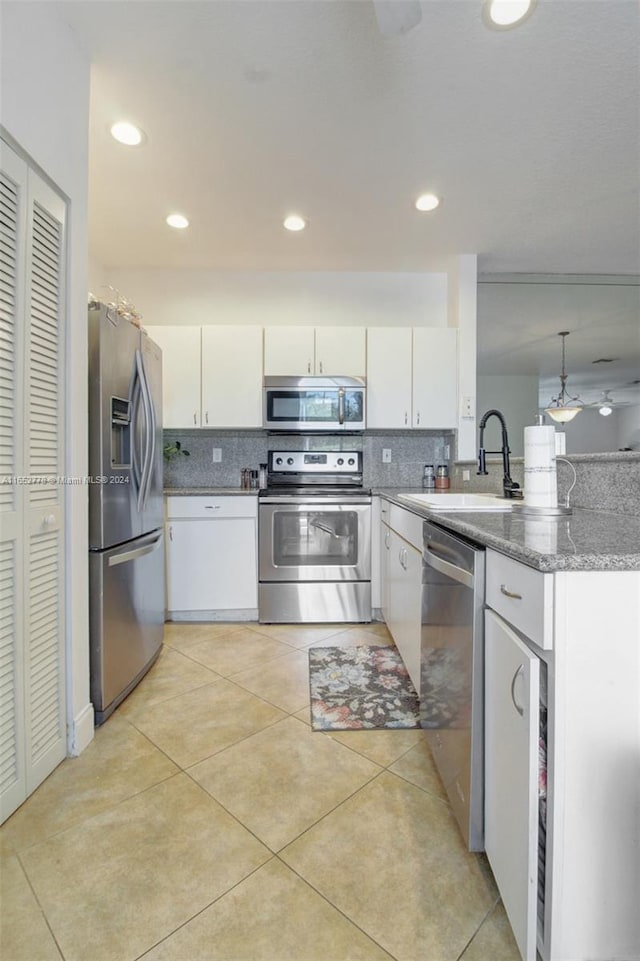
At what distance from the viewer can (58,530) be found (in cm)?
143

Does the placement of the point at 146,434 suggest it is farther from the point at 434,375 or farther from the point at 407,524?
the point at 434,375

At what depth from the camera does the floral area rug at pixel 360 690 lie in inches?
66.3

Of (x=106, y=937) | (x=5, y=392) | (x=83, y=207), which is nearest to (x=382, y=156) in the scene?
(x=83, y=207)

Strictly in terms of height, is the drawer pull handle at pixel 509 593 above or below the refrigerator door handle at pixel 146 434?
below

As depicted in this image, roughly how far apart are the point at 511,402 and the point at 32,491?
3096mm

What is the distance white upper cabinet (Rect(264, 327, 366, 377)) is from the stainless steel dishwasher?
1.87m

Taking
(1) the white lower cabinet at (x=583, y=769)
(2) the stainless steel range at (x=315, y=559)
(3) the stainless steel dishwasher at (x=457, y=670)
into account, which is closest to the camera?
(1) the white lower cabinet at (x=583, y=769)

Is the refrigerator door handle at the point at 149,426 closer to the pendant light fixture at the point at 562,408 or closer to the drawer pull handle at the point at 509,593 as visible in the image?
the drawer pull handle at the point at 509,593

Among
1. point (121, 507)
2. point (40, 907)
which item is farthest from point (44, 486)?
point (40, 907)

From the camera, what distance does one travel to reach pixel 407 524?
192 cm

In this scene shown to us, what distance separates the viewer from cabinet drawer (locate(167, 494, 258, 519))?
271cm

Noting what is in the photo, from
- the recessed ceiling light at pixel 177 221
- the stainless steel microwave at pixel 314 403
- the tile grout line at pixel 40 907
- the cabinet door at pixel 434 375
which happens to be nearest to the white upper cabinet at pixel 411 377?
the cabinet door at pixel 434 375

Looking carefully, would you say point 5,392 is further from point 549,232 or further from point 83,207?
point 549,232

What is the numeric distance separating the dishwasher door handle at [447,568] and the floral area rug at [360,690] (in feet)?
2.59
